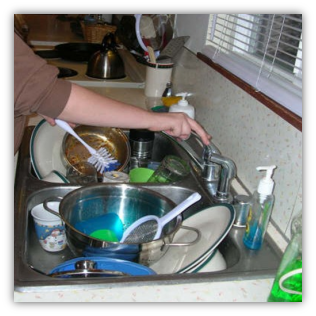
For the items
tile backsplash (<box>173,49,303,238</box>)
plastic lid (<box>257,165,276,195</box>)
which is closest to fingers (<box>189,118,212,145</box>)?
tile backsplash (<box>173,49,303,238</box>)

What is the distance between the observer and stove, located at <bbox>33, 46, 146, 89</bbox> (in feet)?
6.96

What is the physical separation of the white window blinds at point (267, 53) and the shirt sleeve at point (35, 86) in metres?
0.54

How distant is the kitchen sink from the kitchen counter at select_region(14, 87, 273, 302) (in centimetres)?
1

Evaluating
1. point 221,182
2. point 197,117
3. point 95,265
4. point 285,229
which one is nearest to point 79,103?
point 95,265

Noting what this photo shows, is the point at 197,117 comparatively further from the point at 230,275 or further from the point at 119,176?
the point at 230,275

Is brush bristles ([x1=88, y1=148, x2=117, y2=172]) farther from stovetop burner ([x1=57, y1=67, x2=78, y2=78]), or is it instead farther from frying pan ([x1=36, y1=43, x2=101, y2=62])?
frying pan ([x1=36, y1=43, x2=101, y2=62])

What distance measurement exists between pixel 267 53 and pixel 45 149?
0.77 metres

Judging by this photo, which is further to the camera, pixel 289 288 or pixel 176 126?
pixel 176 126

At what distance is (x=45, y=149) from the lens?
4.70ft

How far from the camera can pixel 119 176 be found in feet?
4.17

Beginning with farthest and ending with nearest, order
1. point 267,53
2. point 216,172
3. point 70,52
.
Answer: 1. point 70,52
2. point 216,172
3. point 267,53

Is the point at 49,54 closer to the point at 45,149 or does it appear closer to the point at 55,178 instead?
the point at 45,149

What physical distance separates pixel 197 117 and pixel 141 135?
9.4 inches

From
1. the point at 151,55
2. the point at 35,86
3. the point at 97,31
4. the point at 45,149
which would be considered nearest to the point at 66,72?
the point at 151,55
